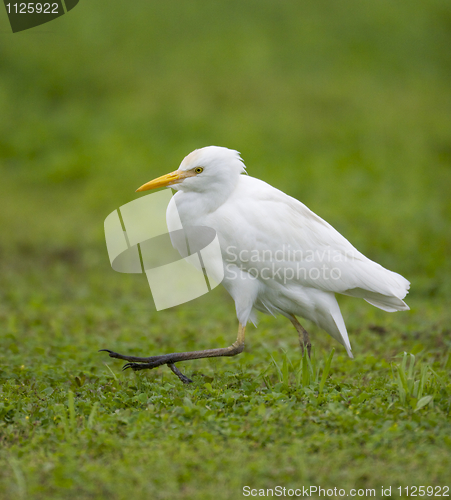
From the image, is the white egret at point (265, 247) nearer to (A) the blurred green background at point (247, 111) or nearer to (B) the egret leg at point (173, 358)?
(B) the egret leg at point (173, 358)

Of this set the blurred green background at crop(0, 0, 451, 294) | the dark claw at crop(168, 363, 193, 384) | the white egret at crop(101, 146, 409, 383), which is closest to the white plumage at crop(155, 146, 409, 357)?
the white egret at crop(101, 146, 409, 383)

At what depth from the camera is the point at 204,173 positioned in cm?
397

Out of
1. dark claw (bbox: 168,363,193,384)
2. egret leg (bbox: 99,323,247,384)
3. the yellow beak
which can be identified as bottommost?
dark claw (bbox: 168,363,193,384)

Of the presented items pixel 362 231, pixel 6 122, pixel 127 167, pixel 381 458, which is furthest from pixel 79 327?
pixel 6 122

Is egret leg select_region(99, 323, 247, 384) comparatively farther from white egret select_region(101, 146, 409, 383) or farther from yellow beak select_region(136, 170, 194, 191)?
yellow beak select_region(136, 170, 194, 191)

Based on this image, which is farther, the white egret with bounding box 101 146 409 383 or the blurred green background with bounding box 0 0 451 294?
the blurred green background with bounding box 0 0 451 294

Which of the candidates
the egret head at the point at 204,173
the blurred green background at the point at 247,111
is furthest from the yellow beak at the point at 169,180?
the blurred green background at the point at 247,111

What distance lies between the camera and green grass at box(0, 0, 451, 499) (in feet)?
9.62

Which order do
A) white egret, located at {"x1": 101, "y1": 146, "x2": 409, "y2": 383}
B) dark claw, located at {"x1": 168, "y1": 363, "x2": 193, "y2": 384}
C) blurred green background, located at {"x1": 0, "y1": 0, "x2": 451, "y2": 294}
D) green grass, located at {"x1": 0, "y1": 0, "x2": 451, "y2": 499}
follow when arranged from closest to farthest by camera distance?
1. green grass, located at {"x1": 0, "y1": 0, "x2": 451, "y2": 499}
2. white egret, located at {"x1": 101, "y1": 146, "x2": 409, "y2": 383}
3. dark claw, located at {"x1": 168, "y1": 363, "x2": 193, "y2": 384}
4. blurred green background, located at {"x1": 0, "y1": 0, "x2": 451, "y2": 294}

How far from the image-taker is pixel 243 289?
161 inches

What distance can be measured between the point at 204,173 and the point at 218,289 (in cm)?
406

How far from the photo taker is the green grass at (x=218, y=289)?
9.62 ft

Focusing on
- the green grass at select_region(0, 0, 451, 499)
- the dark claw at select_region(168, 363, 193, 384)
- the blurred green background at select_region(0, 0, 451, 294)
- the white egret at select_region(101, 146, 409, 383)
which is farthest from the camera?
the blurred green background at select_region(0, 0, 451, 294)

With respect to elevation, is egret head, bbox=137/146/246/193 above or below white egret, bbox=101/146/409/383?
above
